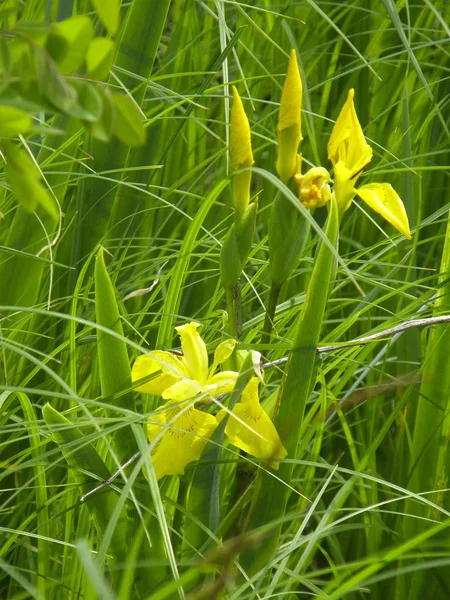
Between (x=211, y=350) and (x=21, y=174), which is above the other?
(x=21, y=174)

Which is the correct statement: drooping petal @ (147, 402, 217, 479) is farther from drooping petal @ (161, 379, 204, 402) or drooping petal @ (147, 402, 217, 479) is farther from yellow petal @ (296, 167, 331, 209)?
yellow petal @ (296, 167, 331, 209)

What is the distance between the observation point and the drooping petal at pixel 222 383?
1.98ft

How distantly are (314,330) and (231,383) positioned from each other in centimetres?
8

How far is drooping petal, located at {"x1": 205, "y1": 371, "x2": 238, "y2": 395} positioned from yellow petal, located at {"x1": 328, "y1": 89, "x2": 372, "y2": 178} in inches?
8.0

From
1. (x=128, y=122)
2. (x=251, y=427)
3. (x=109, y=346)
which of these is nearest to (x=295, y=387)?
(x=251, y=427)

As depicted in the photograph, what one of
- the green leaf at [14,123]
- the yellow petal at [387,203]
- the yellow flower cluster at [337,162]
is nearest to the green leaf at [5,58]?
the green leaf at [14,123]

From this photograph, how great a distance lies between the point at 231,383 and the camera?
0.61 metres

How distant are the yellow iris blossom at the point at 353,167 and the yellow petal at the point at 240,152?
0.27ft

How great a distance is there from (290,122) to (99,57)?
243 mm

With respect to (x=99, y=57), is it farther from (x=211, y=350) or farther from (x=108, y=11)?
(x=211, y=350)

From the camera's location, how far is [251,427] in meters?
0.60

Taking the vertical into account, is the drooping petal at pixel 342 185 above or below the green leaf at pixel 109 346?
above

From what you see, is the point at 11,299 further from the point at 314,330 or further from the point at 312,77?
the point at 312,77

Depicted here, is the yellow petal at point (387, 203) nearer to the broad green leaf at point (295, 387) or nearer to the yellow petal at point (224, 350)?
the broad green leaf at point (295, 387)
